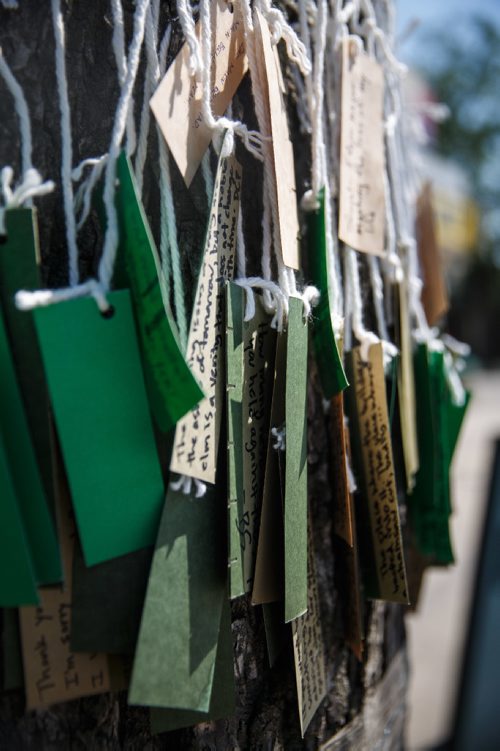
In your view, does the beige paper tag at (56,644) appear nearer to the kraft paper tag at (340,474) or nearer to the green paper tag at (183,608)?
the green paper tag at (183,608)

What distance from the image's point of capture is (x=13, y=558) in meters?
0.41

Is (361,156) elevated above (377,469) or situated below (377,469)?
above

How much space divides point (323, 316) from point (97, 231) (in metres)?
0.19

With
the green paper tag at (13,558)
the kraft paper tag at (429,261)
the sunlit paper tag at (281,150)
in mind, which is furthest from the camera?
the kraft paper tag at (429,261)

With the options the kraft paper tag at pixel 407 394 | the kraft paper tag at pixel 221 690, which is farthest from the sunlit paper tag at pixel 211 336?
the kraft paper tag at pixel 407 394

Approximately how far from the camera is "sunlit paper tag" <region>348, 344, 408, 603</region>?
603mm

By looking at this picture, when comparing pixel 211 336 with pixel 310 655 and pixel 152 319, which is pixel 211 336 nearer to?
pixel 152 319

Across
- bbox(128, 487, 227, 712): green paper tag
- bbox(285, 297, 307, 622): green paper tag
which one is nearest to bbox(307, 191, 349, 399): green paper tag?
bbox(285, 297, 307, 622): green paper tag

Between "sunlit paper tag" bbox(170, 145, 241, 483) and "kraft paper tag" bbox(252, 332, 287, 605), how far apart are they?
0.19ft

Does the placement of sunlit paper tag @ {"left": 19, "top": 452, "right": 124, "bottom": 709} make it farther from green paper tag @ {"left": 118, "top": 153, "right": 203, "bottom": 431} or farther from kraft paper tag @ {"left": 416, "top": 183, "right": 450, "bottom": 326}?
kraft paper tag @ {"left": 416, "top": 183, "right": 450, "bottom": 326}

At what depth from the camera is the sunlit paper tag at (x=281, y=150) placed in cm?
51

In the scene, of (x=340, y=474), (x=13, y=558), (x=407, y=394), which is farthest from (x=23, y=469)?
(x=407, y=394)

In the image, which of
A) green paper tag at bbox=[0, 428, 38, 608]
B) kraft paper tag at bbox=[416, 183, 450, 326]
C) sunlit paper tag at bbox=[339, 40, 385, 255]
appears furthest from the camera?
kraft paper tag at bbox=[416, 183, 450, 326]

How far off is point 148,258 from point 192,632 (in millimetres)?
243
